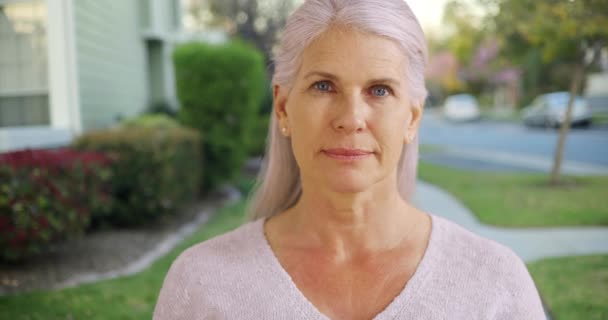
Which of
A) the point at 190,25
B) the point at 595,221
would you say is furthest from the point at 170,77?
the point at 595,221

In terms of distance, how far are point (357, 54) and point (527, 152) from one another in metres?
12.2

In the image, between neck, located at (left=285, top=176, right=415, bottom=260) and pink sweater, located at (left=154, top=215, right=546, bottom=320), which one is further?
neck, located at (left=285, top=176, right=415, bottom=260)

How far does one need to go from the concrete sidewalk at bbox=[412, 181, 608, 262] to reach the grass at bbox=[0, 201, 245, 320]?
68.0 inches

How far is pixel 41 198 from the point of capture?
4023mm

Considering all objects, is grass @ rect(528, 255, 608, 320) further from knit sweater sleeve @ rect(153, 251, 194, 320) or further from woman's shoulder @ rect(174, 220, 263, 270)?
knit sweater sleeve @ rect(153, 251, 194, 320)

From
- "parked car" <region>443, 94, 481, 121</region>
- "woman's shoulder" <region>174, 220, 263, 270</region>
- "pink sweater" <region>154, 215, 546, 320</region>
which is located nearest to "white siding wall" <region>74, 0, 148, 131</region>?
"woman's shoulder" <region>174, 220, 263, 270</region>

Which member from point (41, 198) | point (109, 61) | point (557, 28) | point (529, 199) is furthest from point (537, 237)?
point (109, 61)

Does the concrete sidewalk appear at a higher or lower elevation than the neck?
lower

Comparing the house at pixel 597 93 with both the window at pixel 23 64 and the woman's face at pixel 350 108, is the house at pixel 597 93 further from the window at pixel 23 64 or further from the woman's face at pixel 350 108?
the window at pixel 23 64

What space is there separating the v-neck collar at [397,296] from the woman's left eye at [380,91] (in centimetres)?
48

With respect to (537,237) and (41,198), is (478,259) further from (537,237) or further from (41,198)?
(41,198)

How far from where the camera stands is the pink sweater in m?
1.52

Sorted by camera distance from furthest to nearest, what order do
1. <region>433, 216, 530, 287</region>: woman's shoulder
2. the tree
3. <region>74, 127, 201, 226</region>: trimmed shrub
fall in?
<region>74, 127, 201, 226</region>: trimmed shrub
the tree
<region>433, 216, 530, 287</region>: woman's shoulder

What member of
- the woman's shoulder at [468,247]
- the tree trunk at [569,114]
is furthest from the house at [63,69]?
the tree trunk at [569,114]
